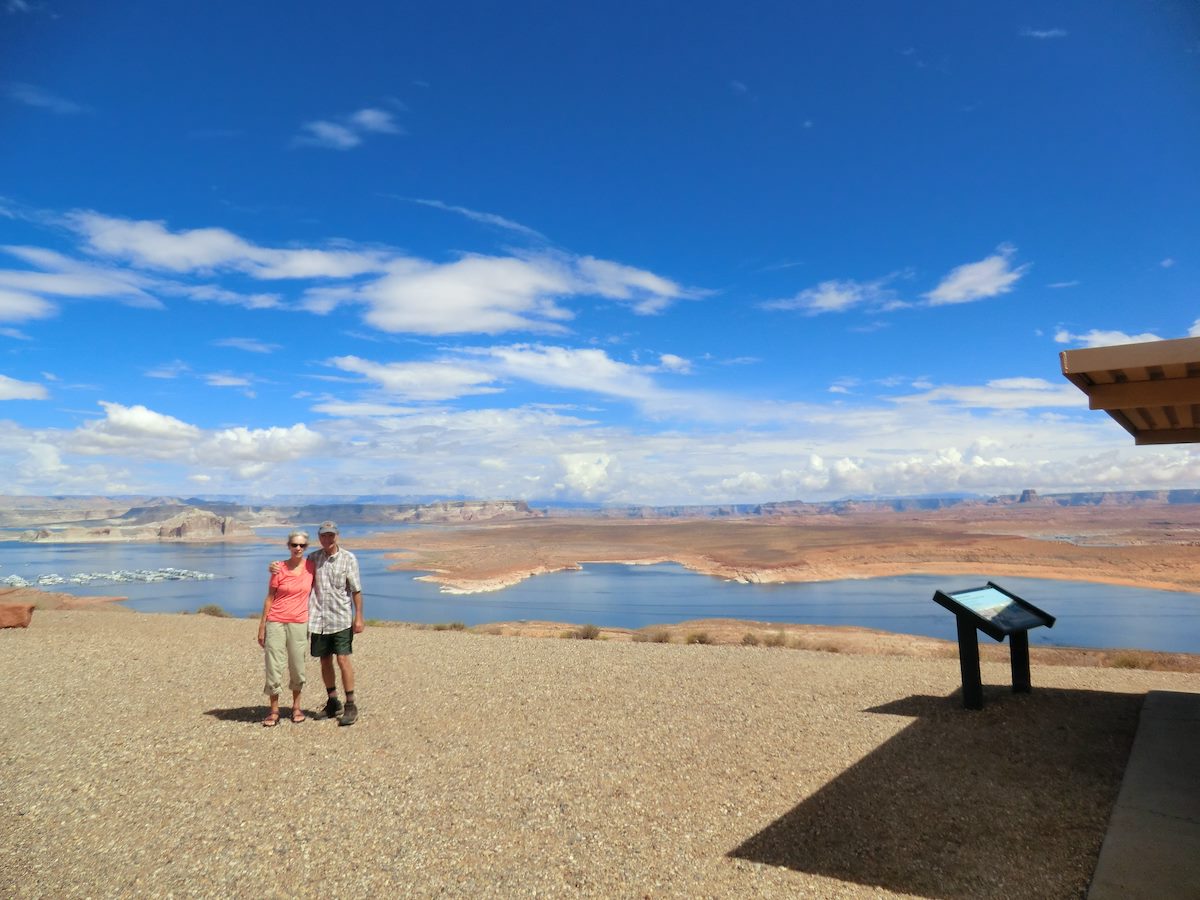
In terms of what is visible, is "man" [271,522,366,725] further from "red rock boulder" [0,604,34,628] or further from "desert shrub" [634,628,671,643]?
"red rock boulder" [0,604,34,628]

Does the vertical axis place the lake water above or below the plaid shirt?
below

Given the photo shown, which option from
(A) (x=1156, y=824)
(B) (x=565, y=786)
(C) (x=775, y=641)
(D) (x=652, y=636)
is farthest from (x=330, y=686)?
(C) (x=775, y=641)

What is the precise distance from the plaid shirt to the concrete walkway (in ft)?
19.4

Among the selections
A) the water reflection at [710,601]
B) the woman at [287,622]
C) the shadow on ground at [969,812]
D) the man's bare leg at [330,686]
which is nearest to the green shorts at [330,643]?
the man's bare leg at [330,686]

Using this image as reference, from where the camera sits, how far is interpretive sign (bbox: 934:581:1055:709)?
7426 mm

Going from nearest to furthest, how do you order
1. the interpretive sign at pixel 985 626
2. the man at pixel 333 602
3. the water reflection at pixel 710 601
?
1. the man at pixel 333 602
2. the interpretive sign at pixel 985 626
3. the water reflection at pixel 710 601

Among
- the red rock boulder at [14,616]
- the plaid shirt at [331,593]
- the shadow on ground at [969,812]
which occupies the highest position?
the plaid shirt at [331,593]

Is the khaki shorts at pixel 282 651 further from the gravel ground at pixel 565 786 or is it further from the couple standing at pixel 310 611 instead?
the gravel ground at pixel 565 786

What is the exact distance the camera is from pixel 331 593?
659cm

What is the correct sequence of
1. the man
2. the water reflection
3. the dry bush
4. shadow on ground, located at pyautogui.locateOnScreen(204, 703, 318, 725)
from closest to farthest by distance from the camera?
the man < shadow on ground, located at pyautogui.locateOnScreen(204, 703, 318, 725) < the dry bush < the water reflection

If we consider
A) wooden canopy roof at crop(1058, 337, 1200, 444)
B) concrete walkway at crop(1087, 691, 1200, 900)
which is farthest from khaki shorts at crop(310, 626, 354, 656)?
wooden canopy roof at crop(1058, 337, 1200, 444)

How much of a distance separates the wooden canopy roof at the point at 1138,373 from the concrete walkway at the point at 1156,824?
9.14 feet

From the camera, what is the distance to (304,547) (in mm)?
6734

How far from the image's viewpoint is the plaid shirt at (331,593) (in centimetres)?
660
